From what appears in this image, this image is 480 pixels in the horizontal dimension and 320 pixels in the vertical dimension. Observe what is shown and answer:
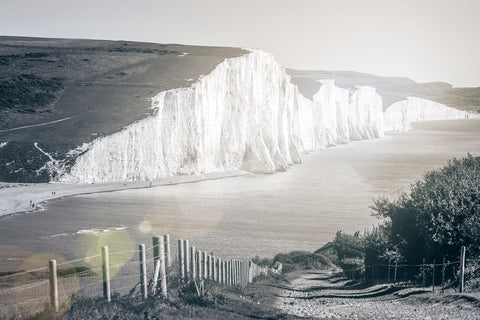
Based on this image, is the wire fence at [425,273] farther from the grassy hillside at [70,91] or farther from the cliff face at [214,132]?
the grassy hillside at [70,91]

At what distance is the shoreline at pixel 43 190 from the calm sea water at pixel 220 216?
1.54 metres

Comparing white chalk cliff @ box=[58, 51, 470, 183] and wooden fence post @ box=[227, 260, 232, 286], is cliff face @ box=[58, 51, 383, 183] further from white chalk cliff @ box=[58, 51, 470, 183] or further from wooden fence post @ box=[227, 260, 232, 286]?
wooden fence post @ box=[227, 260, 232, 286]

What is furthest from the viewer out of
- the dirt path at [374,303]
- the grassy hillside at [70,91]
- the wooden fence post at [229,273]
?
the grassy hillside at [70,91]

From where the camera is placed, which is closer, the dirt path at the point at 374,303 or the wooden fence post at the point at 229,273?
the dirt path at the point at 374,303

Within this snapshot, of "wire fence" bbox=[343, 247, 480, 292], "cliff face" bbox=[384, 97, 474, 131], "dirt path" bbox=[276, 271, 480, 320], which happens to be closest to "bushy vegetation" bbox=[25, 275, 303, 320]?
"dirt path" bbox=[276, 271, 480, 320]

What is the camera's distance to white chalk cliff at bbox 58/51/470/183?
53719 mm

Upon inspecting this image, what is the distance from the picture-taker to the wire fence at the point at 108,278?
7.16m

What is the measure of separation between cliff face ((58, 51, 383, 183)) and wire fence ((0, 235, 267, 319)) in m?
32.2

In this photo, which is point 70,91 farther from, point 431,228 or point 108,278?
point 108,278

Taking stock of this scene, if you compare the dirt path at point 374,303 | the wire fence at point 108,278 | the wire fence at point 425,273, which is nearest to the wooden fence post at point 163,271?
the wire fence at point 108,278

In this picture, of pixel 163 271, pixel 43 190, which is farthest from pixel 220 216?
pixel 163 271

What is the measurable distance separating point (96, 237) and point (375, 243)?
1664 centimetres

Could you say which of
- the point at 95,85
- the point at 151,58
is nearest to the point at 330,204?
the point at 95,85

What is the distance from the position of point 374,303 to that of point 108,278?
7450 mm
